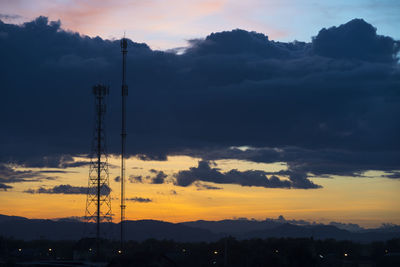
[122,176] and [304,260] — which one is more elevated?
[122,176]

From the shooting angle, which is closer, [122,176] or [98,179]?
[122,176]

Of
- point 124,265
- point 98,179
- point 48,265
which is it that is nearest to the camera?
point 124,265

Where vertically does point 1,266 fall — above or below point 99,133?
below

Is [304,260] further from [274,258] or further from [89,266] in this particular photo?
[89,266]

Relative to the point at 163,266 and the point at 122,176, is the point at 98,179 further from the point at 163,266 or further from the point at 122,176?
the point at 163,266

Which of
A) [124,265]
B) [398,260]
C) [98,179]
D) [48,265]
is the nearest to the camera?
[124,265]

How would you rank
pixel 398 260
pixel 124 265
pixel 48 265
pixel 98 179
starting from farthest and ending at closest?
pixel 398 260, pixel 48 265, pixel 98 179, pixel 124 265

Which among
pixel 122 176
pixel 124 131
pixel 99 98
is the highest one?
pixel 99 98

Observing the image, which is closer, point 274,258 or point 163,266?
point 163,266

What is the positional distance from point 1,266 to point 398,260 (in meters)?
103

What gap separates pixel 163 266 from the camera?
3890 inches

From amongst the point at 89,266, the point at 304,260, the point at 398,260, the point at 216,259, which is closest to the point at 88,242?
the point at 216,259

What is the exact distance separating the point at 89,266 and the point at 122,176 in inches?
947

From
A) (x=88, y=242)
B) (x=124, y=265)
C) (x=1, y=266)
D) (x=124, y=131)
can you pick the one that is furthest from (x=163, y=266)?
(x=88, y=242)
